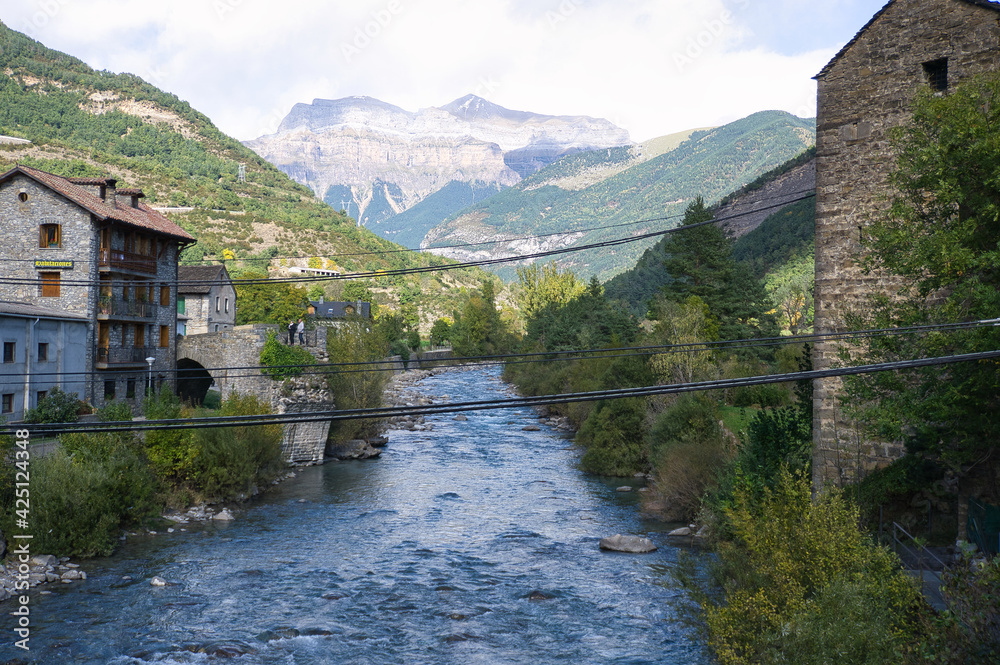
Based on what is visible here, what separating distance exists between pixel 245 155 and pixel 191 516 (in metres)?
140

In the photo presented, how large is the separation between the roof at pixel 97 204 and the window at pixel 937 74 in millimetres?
34086

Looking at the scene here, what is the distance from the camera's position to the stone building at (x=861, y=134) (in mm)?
14391

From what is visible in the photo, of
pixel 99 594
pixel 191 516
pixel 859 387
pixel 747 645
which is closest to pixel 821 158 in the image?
pixel 859 387

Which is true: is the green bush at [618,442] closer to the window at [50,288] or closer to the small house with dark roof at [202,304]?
the small house with dark roof at [202,304]

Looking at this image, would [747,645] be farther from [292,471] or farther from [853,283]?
[292,471]

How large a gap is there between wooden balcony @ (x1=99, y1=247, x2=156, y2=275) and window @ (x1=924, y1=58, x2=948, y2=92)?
1377 inches

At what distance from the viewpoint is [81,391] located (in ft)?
109

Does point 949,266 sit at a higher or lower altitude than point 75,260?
lower

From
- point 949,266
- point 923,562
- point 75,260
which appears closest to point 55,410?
point 75,260

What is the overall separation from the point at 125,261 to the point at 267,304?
27.9 m

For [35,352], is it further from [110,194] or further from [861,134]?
[861,134]

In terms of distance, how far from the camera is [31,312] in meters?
30.4

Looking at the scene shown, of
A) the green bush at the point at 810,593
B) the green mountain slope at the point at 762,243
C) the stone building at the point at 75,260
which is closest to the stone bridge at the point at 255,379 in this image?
the stone building at the point at 75,260

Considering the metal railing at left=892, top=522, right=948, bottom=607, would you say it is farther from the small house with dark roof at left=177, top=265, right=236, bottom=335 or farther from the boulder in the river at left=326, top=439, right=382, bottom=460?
the small house with dark roof at left=177, top=265, right=236, bottom=335
